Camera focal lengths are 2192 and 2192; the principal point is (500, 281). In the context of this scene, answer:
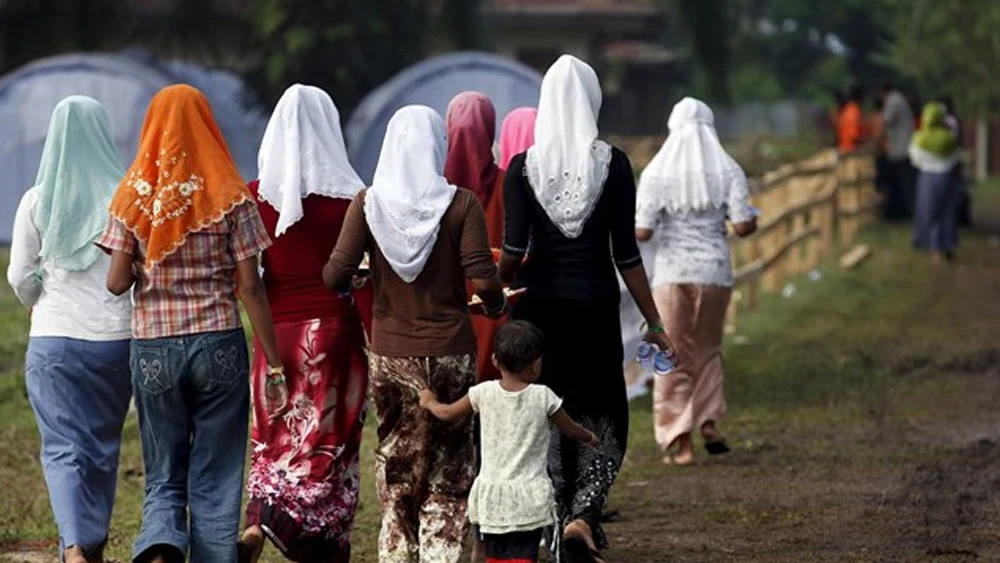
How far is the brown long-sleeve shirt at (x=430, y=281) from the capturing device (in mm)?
7082

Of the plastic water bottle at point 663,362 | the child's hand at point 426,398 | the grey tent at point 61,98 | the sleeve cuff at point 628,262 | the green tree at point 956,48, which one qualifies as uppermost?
the sleeve cuff at point 628,262

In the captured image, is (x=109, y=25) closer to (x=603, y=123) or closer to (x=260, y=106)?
(x=260, y=106)

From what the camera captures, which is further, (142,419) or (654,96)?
(654,96)

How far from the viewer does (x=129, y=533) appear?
882cm

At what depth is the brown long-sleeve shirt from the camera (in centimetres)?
708

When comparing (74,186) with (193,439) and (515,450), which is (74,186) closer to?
(193,439)

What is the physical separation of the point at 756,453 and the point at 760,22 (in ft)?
154

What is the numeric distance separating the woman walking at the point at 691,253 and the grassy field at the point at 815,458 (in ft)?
0.89

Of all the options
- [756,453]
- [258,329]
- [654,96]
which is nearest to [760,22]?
[654,96]

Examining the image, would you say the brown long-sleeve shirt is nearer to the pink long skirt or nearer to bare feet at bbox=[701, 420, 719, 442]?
the pink long skirt

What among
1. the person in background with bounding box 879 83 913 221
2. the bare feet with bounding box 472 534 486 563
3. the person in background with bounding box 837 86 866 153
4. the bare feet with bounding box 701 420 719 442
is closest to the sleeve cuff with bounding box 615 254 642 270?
the bare feet with bounding box 472 534 486 563

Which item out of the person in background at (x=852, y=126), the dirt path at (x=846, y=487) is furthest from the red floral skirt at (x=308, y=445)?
the person in background at (x=852, y=126)

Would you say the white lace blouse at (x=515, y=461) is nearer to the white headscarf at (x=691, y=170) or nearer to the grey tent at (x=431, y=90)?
the white headscarf at (x=691, y=170)

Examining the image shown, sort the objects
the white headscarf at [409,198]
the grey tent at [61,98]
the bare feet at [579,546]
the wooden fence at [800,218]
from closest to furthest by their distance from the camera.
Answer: the white headscarf at [409,198]
the bare feet at [579,546]
the wooden fence at [800,218]
the grey tent at [61,98]
